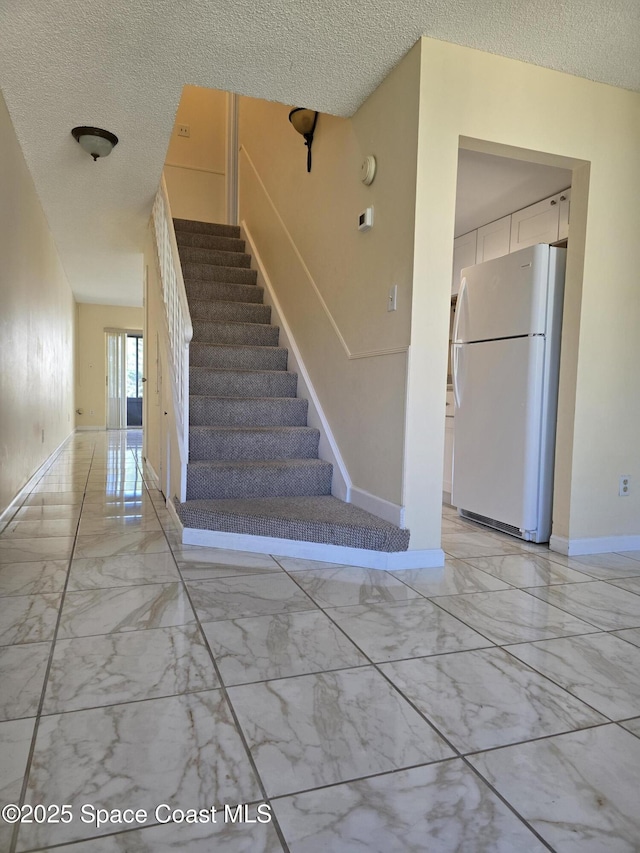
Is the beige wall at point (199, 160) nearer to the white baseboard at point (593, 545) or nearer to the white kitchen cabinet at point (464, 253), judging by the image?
the white kitchen cabinet at point (464, 253)

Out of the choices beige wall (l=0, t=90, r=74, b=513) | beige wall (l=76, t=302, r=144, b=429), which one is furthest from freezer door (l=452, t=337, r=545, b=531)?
beige wall (l=76, t=302, r=144, b=429)

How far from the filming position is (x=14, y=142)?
124 inches

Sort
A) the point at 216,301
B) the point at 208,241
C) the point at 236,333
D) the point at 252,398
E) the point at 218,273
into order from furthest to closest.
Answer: the point at 208,241, the point at 218,273, the point at 216,301, the point at 236,333, the point at 252,398

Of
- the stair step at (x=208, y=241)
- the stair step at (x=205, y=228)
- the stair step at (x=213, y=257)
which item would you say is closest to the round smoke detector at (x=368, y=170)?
the stair step at (x=213, y=257)

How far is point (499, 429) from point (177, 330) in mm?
1938

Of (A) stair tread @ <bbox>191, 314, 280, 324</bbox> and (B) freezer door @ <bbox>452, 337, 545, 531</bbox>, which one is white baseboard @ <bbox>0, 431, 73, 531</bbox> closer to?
(A) stair tread @ <bbox>191, 314, 280, 324</bbox>

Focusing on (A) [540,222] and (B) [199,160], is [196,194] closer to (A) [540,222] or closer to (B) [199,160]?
(B) [199,160]

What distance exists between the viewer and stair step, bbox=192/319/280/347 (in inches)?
159

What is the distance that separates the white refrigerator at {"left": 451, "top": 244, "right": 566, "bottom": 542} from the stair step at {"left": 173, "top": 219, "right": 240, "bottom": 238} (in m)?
2.93

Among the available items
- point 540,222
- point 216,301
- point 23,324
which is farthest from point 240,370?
point 540,222

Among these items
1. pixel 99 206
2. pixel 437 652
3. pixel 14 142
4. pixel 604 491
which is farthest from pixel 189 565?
pixel 99 206

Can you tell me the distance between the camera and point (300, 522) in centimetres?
255

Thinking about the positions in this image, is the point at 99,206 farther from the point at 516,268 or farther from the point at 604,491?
the point at 604,491

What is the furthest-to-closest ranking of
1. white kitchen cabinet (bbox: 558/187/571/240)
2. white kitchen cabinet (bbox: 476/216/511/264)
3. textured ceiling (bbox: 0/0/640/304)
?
1. white kitchen cabinet (bbox: 476/216/511/264)
2. white kitchen cabinet (bbox: 558/187/571/240)
3. textured ceiling (bbox: 0/0/640/304)
